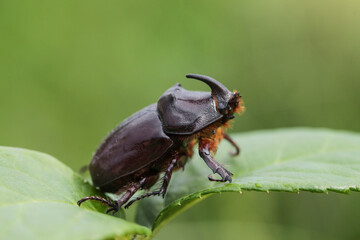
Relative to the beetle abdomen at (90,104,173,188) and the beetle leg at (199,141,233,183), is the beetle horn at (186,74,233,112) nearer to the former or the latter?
the beetle leg at (199,141,233,183)

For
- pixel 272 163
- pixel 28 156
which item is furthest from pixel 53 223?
pixel 272 163

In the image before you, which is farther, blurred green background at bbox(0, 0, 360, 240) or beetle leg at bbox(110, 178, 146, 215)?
blurred green background at bbox(0, 0, 360, 240)

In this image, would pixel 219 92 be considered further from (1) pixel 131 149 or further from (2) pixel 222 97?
(1) pixel 131 149

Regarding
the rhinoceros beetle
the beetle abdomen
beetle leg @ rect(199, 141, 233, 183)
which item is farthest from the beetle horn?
the beetle abdomen

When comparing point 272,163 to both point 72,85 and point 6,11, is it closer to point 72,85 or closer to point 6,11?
point 72,85

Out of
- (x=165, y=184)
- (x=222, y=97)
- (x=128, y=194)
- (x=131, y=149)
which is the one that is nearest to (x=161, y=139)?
(x=131, y=149)
